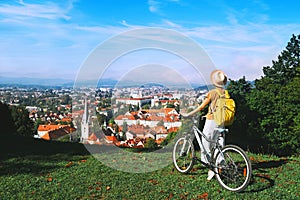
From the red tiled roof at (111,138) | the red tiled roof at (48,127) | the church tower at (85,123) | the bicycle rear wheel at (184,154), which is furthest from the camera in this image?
the red tiled roof at (48,127)

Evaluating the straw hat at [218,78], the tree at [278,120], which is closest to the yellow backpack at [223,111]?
the straw hat at [218,78]

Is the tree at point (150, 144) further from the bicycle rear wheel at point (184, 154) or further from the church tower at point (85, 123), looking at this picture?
the bicycle rear wheel at point (184, 154)

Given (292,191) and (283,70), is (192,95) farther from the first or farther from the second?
(283,70)

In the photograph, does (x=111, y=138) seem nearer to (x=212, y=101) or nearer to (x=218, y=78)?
(x=212, y=101)

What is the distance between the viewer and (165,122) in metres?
7.25

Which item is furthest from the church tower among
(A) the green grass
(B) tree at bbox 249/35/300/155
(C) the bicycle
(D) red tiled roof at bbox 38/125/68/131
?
(B) tree at bbox 249/35/300/155

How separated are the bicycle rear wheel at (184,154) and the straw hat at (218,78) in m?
1.19

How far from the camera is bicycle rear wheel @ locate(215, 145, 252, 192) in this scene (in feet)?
15.4

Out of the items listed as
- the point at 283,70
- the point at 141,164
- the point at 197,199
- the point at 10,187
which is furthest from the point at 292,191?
the point at 283,70

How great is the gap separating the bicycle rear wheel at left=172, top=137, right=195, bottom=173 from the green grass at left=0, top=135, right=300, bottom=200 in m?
0.15

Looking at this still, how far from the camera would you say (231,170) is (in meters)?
Result: 4.86

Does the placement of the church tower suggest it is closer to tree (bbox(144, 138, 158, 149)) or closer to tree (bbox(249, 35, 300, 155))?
tree (bbox(144, 138, 158, 149))

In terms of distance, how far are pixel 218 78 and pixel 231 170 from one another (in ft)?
5.06

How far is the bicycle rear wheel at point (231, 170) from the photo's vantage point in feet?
15.4
